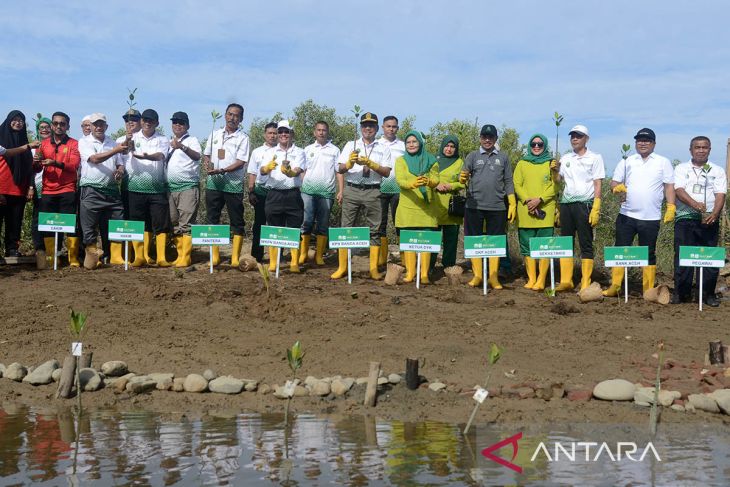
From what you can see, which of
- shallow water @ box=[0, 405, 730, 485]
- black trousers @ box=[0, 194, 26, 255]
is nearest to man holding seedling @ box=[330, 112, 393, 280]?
black trousers @ box=[0, 194, 26, 255]

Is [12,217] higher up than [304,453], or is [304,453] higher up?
[12,217]

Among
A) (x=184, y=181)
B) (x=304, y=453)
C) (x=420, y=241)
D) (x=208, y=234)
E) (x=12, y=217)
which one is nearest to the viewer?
(x=304, y=453)

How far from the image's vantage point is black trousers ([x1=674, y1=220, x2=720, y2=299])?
10.5 meters

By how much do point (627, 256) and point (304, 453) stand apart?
629cm

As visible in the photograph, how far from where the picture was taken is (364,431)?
590 cm

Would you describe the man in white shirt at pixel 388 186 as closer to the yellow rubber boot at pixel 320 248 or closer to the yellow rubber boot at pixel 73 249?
the yellow rubber boot at pixel 320 248

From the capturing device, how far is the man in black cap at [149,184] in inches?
456

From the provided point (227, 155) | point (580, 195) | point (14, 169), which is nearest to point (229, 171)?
point (227, 155)

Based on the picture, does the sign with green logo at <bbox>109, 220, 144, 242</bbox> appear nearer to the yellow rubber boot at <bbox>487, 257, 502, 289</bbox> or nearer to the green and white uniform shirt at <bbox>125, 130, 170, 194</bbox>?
the green and white uniform shirt at <bbox>125, 130, 170, 194</bbox>

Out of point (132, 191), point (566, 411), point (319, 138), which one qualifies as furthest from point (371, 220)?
point (566, 411)

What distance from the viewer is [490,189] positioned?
35.7 ft

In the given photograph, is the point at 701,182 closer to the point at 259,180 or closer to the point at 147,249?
the point at 259,180

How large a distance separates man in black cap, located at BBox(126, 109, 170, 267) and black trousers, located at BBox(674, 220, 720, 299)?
21.8 feet

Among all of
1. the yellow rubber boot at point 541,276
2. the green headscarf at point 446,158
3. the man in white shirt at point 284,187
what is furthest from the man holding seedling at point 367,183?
the yellow rubber boot at point 541,276
